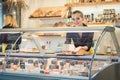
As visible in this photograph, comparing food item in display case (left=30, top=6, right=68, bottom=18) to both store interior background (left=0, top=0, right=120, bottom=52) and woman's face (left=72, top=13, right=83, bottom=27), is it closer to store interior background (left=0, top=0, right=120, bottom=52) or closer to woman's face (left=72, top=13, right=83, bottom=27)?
store interior background (left=0, top=0, right=120, bottom=52)

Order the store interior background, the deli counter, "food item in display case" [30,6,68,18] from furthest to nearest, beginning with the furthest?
"food item in display case" [30,6,68,18] < the store interior background < the deli counter

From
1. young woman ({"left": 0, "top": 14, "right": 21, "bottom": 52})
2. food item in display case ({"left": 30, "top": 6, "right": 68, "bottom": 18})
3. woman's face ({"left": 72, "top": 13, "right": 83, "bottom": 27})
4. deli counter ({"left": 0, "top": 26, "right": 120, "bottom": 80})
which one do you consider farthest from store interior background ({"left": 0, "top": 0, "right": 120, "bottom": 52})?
deli counter ({"left": 0, "top": 26, "right": 120, "bottom": 80})

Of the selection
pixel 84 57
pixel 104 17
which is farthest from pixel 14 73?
pixel 104 17

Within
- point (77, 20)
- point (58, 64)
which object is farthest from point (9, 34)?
point (58, 64)

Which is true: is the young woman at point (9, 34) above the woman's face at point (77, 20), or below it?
below

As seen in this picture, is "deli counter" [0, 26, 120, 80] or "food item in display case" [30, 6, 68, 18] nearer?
"deli counter" [0, 26, 120, 80]

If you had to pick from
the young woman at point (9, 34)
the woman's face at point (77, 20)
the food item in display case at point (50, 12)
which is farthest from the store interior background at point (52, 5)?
the woman's face at point (77, 20)

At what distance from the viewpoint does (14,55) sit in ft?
10.3

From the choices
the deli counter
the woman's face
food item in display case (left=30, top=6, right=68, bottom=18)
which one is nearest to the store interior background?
food item in display case (left=30, top=6, right=68, bottom=18)

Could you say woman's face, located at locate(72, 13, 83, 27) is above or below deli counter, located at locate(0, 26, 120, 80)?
above

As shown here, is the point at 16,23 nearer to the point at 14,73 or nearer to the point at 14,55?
the point at 14,55

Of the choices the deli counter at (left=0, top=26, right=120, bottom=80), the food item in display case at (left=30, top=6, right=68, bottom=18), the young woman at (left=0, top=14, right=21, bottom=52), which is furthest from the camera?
the food item in display case at (left=30, top=6, right=68, bottom=18)

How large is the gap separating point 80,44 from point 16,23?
2.50 metres

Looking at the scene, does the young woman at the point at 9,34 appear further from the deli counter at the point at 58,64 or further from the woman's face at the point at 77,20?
the deli counter at the point at 58,64
